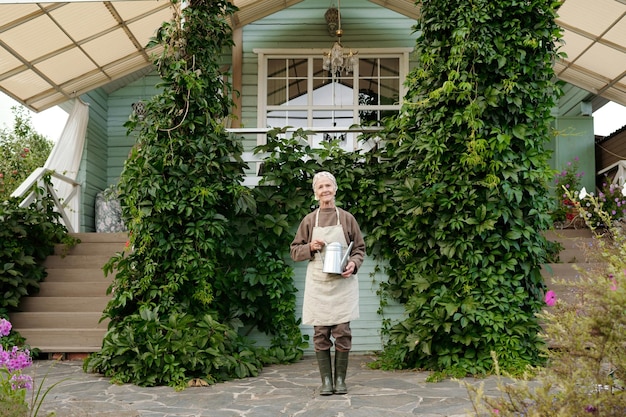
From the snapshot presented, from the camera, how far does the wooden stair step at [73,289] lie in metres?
7.89

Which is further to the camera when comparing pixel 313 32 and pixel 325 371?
pixel 313 32

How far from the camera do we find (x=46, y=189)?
885cm

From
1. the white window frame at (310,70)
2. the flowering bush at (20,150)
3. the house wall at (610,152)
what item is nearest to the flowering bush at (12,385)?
the white window frame at (310,70)

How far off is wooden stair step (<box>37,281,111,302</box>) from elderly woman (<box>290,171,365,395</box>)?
3.77 m

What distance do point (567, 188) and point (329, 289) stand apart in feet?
19.2

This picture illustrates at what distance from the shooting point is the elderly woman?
196 inches

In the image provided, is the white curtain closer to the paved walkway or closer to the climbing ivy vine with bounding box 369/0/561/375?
the paved walkway

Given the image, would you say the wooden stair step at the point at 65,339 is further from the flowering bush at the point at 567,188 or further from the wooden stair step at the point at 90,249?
the flowering bush at the point at 567,188

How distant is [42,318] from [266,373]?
9.87 feet

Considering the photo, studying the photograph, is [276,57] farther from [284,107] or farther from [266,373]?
[266,373]

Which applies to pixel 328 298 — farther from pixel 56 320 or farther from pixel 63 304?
pixel 63 304

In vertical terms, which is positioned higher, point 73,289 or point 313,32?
point 313,32

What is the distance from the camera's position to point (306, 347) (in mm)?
7293

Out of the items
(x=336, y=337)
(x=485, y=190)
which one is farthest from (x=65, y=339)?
(x=485, y=190)
